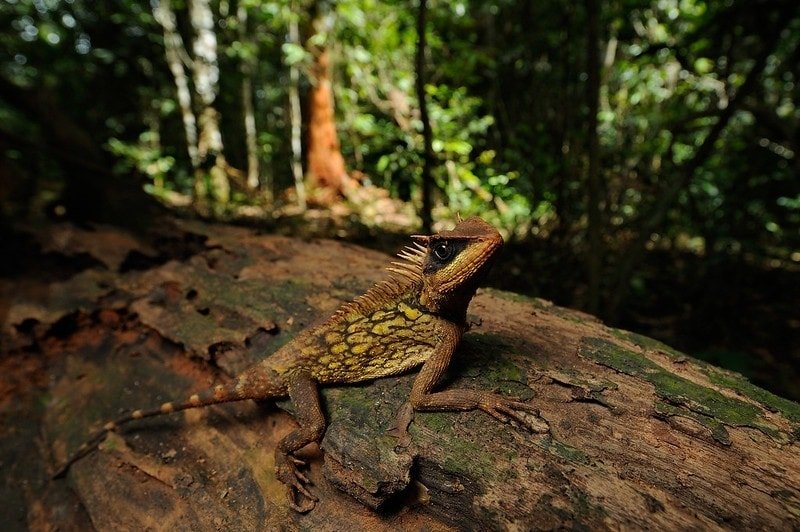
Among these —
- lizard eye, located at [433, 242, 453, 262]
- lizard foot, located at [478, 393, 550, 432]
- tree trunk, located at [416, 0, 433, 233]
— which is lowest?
lizard foot, located at [478, 393, 550, 432]

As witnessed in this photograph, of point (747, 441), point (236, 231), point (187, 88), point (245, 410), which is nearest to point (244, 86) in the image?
point (187, 88)

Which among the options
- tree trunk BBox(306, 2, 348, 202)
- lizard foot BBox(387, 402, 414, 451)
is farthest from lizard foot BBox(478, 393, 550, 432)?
tree trunk BBox(306, 2, 348, 202)

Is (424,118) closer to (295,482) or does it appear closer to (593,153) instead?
(593,153)

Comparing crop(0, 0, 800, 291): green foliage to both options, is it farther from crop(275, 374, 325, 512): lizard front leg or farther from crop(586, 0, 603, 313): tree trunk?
crop(275, 374, 325, 512): lizard front leg

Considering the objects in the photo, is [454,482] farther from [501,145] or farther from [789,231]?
[789,231]

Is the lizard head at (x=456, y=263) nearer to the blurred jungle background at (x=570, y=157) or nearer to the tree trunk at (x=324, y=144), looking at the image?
the blurred jungle background at (x=570, y=157)

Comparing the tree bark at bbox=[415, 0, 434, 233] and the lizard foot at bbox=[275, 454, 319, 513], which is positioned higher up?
the tree bark at bbox=[415, 0, 434, 233]
